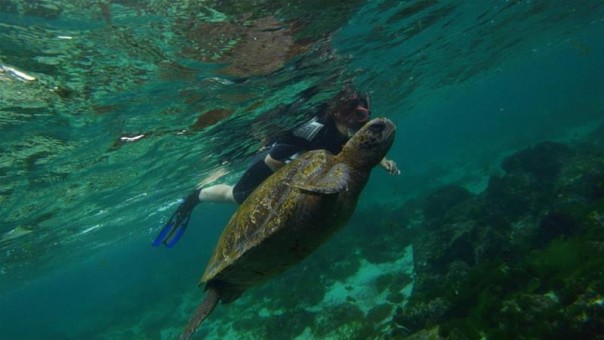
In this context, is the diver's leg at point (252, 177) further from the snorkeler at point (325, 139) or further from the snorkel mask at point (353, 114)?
the snorkel mask at point (353, 114)

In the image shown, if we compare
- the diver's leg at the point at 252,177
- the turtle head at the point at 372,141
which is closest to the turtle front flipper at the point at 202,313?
the turtle head at the point at 372,141

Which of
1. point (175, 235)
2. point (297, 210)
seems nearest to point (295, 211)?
point (297, 210)

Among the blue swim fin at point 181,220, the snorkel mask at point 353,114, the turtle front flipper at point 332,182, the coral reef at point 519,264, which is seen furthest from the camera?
the blue swim fin at point 181,220

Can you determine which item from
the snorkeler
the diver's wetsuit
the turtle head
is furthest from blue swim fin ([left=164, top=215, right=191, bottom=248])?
the turtle head

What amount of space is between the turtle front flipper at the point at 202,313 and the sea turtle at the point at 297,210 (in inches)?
0.6

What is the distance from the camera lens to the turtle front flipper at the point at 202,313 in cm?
480

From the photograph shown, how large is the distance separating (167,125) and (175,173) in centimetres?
787

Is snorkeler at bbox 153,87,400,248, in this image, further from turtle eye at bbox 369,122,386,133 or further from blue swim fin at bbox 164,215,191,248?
blue swim fin at bbox 164,215,191,248

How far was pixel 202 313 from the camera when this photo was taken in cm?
502

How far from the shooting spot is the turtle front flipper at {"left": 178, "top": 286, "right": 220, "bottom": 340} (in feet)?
15.8

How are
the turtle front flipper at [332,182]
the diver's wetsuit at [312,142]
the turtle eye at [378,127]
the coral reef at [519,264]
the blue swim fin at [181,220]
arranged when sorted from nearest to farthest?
1. the turtle front flipper at [332,182]
2. the turtle eye at [378,127]
3. the coral reef at [519,264]
4. the diver's wetsuit at [312,142]
5. the blue swim fin at [181,220]

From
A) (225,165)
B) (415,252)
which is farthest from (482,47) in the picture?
(225,165)

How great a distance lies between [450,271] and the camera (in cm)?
1056

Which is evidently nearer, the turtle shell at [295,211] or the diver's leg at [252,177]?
the turtle shell at [295,211]
